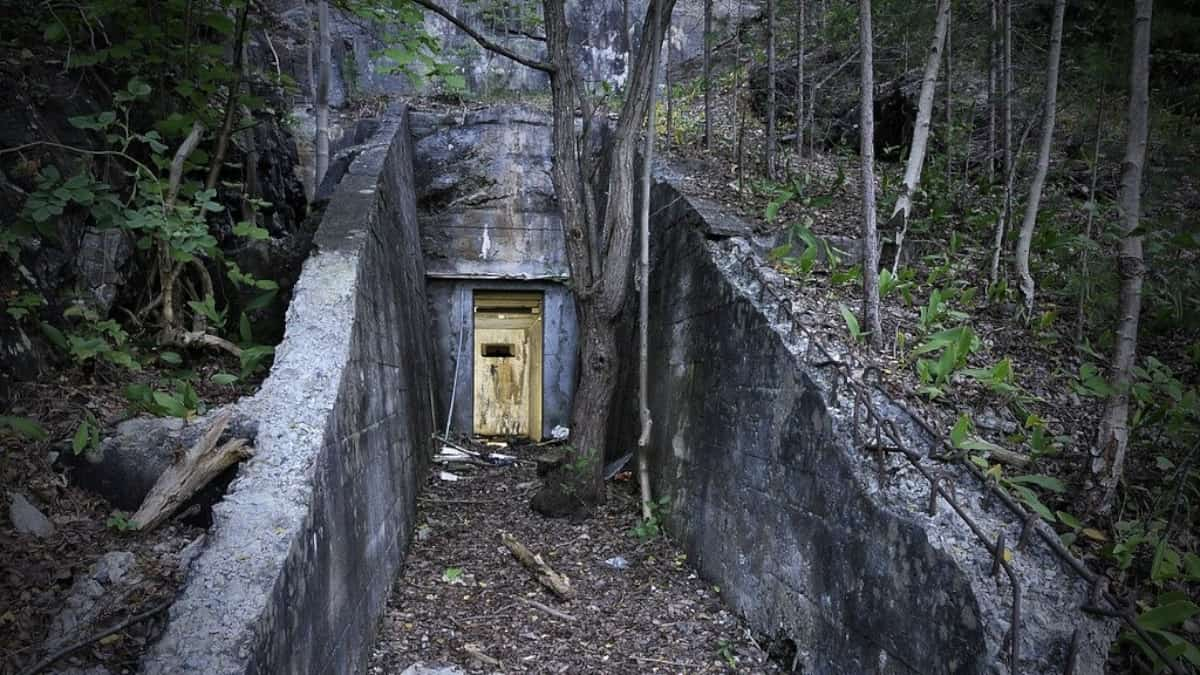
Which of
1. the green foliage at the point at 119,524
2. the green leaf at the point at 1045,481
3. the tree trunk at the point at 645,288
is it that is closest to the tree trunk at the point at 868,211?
the green leaf at the point at 1045,481

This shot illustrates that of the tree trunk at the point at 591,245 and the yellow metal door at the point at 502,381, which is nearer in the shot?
the tree trunk at the point at 591,245

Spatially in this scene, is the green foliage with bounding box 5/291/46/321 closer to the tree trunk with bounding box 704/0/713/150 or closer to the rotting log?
the rotting log

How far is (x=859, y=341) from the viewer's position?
14.8 ft

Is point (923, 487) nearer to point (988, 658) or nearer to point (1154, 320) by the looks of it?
point (988, 658)

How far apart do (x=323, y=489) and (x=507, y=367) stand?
746 centimetres

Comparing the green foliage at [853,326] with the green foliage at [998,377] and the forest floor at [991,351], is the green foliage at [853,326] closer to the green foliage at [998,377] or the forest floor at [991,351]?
the forest floor at [991,351]

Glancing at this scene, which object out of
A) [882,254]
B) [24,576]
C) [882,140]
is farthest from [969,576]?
[882,140]

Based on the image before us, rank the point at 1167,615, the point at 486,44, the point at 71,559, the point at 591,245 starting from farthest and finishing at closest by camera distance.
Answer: the point at 591,245
the point at 486,44
the point at 71,559
the point at 1167,615

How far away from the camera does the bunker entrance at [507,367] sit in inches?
415

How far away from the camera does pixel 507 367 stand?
10.8 metres

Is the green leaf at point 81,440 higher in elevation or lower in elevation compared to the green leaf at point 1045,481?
higher

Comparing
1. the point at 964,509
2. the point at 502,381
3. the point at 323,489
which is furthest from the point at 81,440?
the point at 502,381

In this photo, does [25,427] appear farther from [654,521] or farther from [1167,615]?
[1167,615]

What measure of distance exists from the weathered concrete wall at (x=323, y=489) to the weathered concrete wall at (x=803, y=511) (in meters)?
2.30
